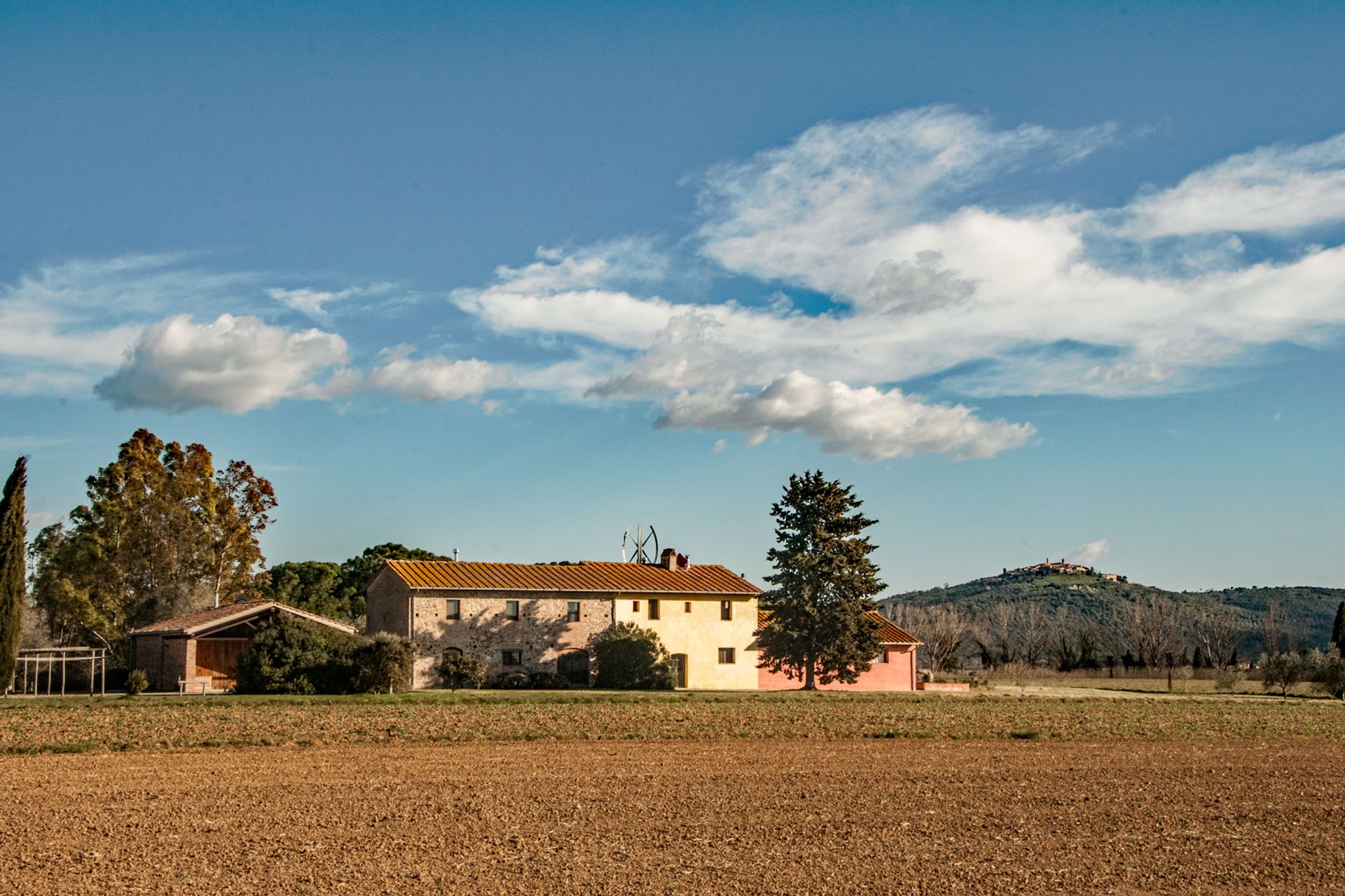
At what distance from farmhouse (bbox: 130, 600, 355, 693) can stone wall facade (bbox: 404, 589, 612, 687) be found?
3.54 m

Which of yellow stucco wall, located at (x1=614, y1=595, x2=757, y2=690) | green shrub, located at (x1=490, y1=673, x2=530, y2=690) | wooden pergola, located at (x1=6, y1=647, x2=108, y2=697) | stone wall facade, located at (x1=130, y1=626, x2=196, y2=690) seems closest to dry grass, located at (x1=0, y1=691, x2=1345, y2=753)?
wooden pergola, located at (x1=6, y1=647, x2=108, y2=697)

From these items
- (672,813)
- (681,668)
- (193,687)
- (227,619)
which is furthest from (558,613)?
(672,813)

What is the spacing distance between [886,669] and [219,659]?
30304 millimetres

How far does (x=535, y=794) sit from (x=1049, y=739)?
14271 mm

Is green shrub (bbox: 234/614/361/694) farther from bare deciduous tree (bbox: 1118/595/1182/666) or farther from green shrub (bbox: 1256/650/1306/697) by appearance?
Answer: bare deciduous tree (bbox: 1118/595/1182/666)

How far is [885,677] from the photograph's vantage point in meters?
57.0

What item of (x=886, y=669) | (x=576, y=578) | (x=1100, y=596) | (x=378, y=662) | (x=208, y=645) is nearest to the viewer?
(x=378, y=662)

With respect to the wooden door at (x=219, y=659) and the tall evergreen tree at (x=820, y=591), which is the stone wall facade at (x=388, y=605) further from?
the tall evergreen tree at (x=820, y=591)

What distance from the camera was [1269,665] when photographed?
56.8 m

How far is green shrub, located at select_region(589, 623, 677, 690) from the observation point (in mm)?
49469

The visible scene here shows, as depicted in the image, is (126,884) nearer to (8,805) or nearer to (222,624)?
(8,805)

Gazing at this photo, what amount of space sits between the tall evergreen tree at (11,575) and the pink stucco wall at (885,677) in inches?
1197

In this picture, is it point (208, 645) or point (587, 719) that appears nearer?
point (587, 719)

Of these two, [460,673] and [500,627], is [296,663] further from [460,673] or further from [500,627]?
[500,627]
